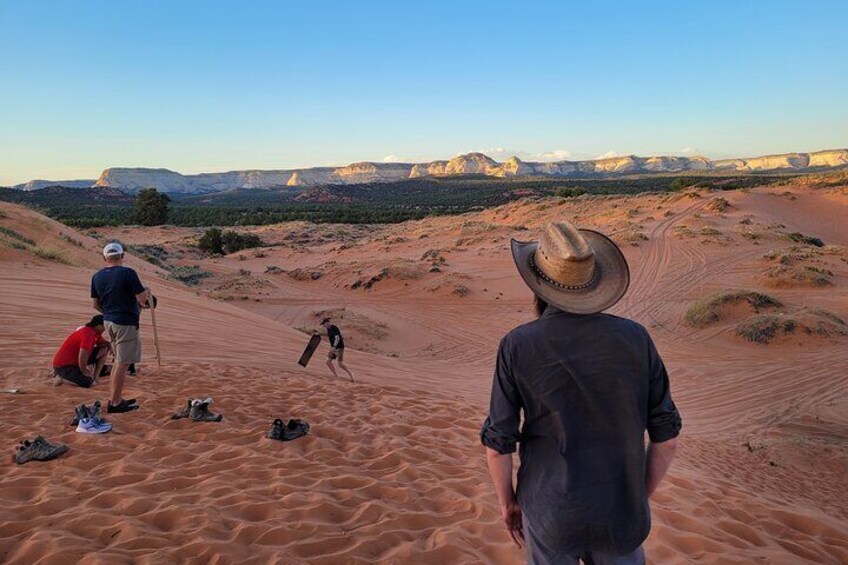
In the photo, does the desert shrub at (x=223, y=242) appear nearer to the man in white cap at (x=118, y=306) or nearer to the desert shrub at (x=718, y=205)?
the man in white cap at (x=118, y=306)

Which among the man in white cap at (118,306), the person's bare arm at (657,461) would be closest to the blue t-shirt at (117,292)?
the man in white cap at (118,306)

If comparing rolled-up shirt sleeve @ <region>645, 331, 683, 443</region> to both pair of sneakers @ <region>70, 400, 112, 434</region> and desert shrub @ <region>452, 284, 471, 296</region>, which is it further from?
desert shrub @ <region>452, 284, 471, 296</region>

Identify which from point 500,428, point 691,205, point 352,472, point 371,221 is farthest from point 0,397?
point 371,221

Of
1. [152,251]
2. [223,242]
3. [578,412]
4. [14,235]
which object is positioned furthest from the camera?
[223,242]

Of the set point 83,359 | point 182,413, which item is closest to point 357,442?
point 182,413

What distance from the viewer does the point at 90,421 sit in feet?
16.3

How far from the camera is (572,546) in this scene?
188cm

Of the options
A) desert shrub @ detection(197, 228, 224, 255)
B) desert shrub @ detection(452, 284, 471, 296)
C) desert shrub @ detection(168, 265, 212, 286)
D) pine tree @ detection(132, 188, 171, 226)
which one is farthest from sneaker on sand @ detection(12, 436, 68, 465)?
pine tree @ detection(132, 188, 171, 226)

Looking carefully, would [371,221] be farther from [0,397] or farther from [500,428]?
[500,428]

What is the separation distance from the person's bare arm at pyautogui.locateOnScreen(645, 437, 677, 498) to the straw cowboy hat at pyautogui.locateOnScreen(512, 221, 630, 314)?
1.94 ft

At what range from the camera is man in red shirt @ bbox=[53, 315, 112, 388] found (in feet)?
20.0

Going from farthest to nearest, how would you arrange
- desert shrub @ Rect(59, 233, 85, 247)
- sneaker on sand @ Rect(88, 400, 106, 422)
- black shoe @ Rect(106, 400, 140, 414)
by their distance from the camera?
desert shrub @ Rect(59, 233, 85, 247)
black shoe @ Rect(106, 400, 140, 414)
sneaker on sand @ Rect(88, 400, 106, 422)

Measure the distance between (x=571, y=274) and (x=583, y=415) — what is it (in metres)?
0.49

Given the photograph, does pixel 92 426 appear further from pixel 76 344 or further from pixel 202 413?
pixel 76 344
